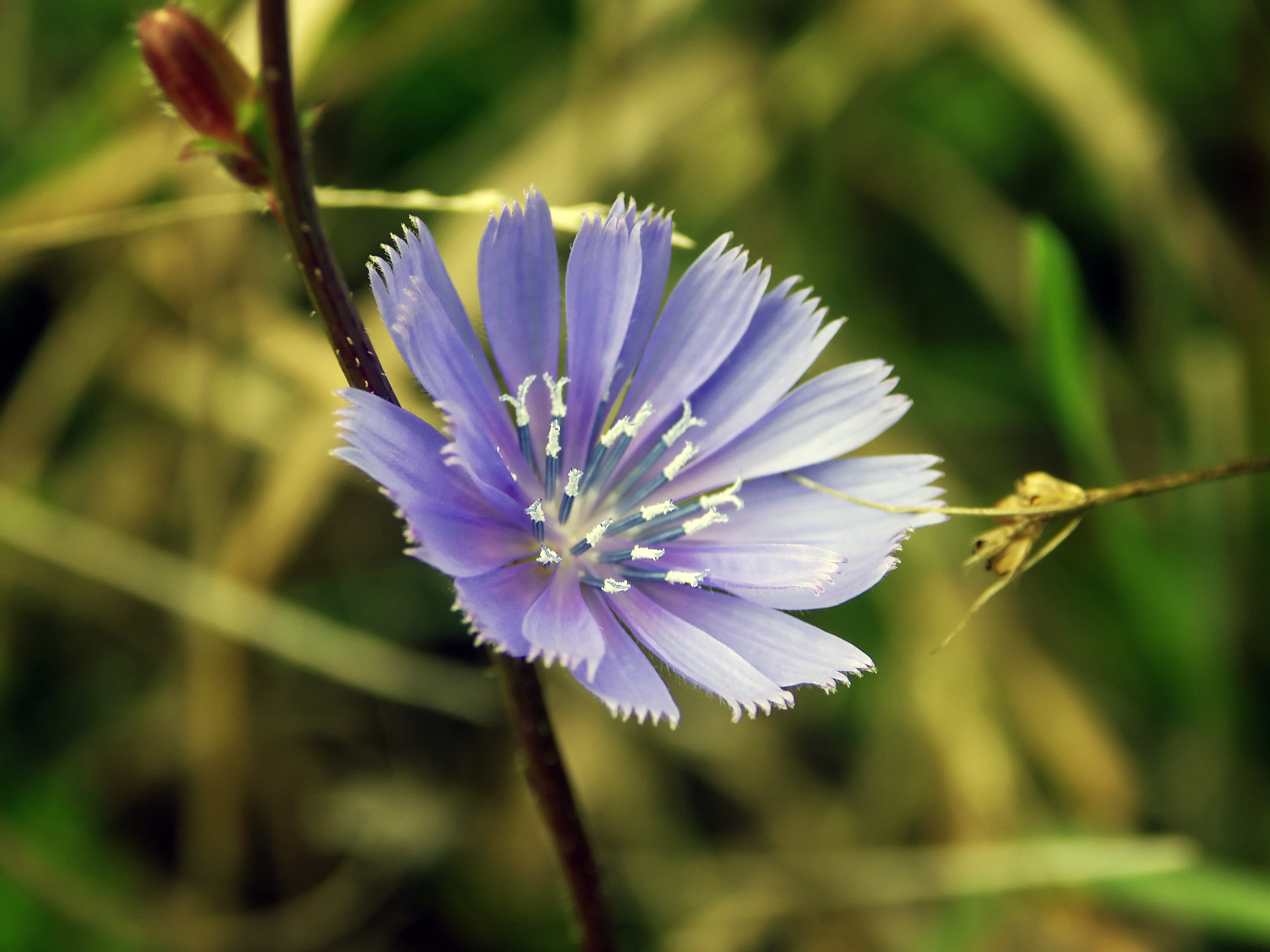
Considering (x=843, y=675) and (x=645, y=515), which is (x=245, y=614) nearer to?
(x=645, y=515)

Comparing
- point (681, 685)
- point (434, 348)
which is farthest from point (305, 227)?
point (681, 685)

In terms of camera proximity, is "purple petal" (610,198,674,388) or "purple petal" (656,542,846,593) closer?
"purple petal" (656,542,846,593)

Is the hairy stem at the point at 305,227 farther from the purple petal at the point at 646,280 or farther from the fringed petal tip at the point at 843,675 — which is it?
the fringed petal tip at the point at 843,675

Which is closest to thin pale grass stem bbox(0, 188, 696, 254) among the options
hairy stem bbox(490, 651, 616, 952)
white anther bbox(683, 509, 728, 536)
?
white anther bbox(683, 509, 728, 536)

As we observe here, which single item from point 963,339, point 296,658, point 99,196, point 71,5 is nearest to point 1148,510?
point 963,339

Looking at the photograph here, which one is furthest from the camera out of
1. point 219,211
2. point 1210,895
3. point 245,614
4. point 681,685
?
point 245,614

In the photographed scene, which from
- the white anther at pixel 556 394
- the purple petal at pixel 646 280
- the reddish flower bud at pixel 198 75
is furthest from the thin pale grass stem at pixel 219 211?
the white anther at pixel 556 394

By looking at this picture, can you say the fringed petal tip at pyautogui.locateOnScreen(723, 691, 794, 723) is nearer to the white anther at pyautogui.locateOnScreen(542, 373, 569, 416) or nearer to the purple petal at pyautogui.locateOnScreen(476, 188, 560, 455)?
the white anther at pyautogui.locateOnScreen(542, 373, 569, 416)
